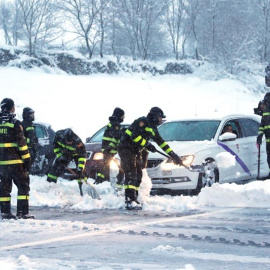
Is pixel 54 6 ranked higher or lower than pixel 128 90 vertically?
higher

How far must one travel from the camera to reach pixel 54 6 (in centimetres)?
5459

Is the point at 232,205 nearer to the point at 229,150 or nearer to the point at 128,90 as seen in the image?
the point at 229,150

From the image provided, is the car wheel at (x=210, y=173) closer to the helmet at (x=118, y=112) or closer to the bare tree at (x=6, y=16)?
the helmet at (x=118, y=112)

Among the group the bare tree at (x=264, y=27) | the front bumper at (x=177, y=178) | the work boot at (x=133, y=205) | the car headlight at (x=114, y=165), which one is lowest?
the work boot at (x=133, y=205)

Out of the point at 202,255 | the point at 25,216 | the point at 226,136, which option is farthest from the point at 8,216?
the point at 226,136

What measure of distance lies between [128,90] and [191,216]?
115 feet

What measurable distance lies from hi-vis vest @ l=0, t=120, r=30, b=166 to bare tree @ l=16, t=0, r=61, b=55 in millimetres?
42877

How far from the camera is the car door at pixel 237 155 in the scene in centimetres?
1313

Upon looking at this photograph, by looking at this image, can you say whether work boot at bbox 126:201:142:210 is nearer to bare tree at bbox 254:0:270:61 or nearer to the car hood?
the car hood

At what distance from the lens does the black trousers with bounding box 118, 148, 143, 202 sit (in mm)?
10977

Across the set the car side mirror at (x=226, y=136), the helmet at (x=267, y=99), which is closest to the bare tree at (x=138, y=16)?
the helmet at (x=267, y=99)

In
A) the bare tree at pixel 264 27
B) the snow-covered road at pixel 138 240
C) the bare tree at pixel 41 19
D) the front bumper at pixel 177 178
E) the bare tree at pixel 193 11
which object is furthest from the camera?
the bare tree at pixel 193 11

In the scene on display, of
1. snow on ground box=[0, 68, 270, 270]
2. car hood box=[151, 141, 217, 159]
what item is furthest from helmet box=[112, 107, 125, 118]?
snow on ground box=[0, 68, 270, 270]

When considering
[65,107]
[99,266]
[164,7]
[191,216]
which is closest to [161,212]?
[191,216]
